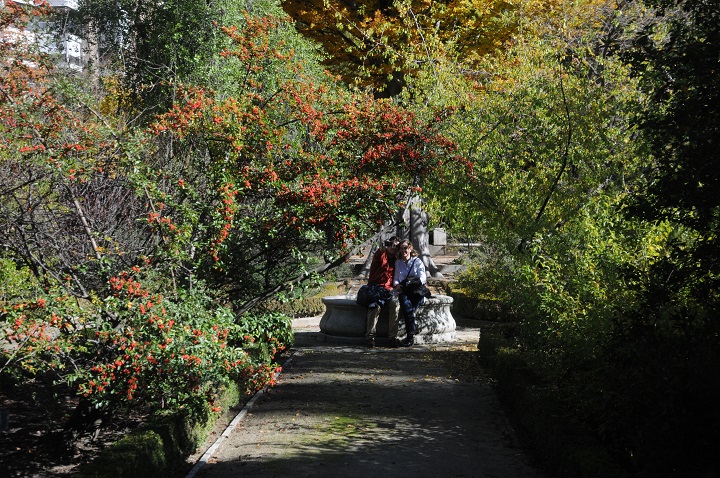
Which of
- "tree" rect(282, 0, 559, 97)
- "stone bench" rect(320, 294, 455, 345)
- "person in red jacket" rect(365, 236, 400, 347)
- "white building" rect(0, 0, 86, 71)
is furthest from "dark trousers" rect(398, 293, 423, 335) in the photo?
"tree" rect(282, 0, 559, 97)

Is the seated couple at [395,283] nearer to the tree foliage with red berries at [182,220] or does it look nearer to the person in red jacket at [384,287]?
the person in red jacket at [384,287]

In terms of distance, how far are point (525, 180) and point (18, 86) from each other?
633cm

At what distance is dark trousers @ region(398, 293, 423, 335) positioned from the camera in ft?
41.2

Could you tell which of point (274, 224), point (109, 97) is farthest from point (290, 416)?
point (109, 97)

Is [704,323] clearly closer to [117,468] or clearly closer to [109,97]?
[117,468]

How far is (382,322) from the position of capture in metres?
13.1

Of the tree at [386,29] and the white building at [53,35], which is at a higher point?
the tree at [386,29]

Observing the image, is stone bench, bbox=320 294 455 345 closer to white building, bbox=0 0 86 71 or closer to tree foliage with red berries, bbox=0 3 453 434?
tree foliage with red berries, bbox=0 3 453 434

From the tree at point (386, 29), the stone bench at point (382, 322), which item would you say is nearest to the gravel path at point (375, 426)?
the stone bench at point (382, 322)

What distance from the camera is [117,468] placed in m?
5.58

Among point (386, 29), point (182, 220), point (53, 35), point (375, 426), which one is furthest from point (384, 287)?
point (53, 35)

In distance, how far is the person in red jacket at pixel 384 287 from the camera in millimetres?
12742

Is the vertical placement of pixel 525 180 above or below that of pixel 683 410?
above

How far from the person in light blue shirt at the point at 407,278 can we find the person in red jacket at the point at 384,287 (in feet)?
0.35
